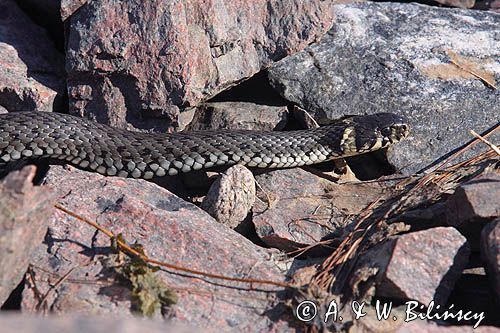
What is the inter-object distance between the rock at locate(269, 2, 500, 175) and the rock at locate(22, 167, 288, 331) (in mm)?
1987

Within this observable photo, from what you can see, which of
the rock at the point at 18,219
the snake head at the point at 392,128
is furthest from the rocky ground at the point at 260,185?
the snake head at the point at 392,128

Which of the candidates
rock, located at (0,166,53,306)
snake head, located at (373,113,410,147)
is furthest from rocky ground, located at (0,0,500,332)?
snake head, located at (373,113,410,147)

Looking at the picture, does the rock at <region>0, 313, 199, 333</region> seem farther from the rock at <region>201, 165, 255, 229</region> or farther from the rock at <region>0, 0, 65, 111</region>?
the rock at <region>0, 0, 65, 111</region>

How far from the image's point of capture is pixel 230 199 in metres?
5.42

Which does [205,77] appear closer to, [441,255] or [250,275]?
[250,275]

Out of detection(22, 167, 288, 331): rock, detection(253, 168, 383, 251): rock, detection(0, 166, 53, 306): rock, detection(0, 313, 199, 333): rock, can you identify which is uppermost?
detection(0, 313, 199, 333): rock

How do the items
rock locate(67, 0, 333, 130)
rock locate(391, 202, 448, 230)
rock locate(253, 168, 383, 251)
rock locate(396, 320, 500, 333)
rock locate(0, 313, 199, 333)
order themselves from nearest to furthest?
rock locate(0, 313, 199, 333)
rock locate(396, 320, 500, 333)
rock locate(391, 202, 448, 230)
rock locate(253, 168, 383, 251)
rock locate(67, 0, 333, 130)

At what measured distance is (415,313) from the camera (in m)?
4.39

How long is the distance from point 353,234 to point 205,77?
2.01 m

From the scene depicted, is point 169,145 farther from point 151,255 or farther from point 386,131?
point 386,131

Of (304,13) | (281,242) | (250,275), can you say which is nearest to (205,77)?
(304,13)

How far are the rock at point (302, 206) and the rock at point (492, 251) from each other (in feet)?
3.87

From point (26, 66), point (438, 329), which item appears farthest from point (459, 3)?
point (438, 329)

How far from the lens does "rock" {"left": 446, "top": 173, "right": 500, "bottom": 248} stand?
→ 15.5 feet
